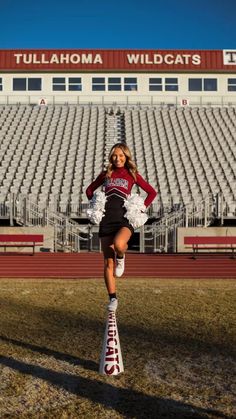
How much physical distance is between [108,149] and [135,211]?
74.5 ft

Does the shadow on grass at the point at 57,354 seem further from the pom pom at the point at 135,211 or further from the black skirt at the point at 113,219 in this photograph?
the pom pom at the point at 135,211

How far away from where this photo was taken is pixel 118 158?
15.1ft

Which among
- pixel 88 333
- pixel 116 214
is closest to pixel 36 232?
pixel 88 333

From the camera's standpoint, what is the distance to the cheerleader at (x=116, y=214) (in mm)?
4383

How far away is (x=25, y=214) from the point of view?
691 inches

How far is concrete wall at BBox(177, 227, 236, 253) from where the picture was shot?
16469 millimetres

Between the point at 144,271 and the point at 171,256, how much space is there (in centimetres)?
264

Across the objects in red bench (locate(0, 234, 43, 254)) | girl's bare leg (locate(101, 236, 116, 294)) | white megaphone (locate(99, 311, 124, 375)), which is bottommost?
white megaphone (locate(99, 311, 124, 375))

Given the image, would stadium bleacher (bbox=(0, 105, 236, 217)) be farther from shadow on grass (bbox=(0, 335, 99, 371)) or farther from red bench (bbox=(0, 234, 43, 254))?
shadow on grass (bbox=(0, 335, 99, 371))

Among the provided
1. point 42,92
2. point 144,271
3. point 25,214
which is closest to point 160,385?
point 144,271

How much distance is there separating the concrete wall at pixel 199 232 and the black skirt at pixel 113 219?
12.0m

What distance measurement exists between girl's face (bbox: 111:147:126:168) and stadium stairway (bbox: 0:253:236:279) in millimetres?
6476

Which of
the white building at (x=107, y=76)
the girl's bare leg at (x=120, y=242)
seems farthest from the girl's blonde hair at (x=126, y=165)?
the white building at (x=107, y=76)

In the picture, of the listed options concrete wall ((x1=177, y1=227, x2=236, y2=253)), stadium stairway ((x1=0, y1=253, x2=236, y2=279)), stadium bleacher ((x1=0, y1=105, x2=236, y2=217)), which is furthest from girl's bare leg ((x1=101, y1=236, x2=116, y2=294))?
stadium bleacher ((x1=0, y1=105, x2=236, y2=217))
